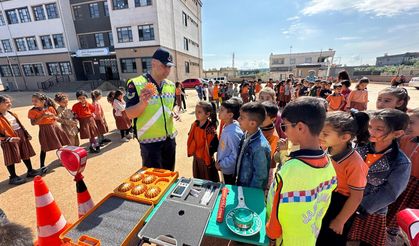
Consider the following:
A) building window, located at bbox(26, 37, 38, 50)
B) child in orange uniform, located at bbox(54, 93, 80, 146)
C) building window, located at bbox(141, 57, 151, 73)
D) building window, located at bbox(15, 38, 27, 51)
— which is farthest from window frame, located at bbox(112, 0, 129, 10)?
child in orange uniform, located at bbox(54, 93, 80, 146)

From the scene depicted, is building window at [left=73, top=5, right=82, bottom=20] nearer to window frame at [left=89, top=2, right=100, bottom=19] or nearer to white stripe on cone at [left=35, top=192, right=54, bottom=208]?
window frame at [left=89, top=2, right=100, bottom=19]

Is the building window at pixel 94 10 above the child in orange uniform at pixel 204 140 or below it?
above

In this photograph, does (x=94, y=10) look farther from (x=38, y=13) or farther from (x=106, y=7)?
(x=38, y=13)

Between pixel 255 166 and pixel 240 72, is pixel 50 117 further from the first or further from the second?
pixel 240 72

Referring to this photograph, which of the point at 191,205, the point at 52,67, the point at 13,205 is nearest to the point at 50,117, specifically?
the point at 13,205

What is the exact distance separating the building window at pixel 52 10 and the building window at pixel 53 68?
20.0ft

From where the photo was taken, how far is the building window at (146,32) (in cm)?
2286

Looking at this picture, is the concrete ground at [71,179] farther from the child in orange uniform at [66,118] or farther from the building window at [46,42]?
the building window at [46,42]

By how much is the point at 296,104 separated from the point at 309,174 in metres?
0.47

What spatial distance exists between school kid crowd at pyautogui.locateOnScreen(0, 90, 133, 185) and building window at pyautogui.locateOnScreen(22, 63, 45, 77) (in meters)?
30.9

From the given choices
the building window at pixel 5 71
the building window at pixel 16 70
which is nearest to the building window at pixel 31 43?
the building window at pixel 16 70

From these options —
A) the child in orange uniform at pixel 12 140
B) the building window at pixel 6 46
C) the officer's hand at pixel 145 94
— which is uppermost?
the building window at pixel 6 46

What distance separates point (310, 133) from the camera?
129 centimetres

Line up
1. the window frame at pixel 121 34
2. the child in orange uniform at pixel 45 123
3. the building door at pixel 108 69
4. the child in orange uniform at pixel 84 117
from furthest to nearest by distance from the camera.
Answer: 1. the building door at pixel 108 69
2. the window frame at pixel 121 34
3. the child in orange uniform at pixel 84 117
4. the child in orange uniform at pixel 45 123
